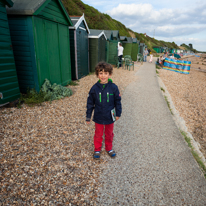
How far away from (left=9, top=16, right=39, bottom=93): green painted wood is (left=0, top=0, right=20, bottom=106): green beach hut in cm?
52

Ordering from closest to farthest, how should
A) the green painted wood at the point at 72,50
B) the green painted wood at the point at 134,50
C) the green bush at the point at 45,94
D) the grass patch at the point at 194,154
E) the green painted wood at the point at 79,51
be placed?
the grass patch at the point at 194,154
the green bush at the point at 45,94
the green painted wood at the point at 72,50
the green painted wood at the point at 79,51
the green painted wood at the point at 134,50

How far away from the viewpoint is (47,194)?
85.4 inches

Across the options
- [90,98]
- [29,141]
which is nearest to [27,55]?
[29,141]

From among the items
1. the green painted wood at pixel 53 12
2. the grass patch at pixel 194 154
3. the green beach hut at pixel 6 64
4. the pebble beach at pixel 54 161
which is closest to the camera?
the pebble beach at pixel 54 161

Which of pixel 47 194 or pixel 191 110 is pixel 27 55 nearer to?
pixel 47 194

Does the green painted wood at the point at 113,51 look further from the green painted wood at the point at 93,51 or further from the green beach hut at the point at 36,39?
the green beach hut at the point at 36,39

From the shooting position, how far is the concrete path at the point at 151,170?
2193mm

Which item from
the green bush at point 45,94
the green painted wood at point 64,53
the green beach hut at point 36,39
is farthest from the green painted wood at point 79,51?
the green bush at point 45,94

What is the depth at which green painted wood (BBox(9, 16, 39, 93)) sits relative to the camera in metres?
4.93

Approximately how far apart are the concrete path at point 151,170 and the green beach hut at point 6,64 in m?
3.45

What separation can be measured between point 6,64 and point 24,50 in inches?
36.2

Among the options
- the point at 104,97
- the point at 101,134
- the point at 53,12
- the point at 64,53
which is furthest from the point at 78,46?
the point at 101,134

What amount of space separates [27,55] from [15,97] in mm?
1482

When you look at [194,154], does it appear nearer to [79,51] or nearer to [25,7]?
[25,7]
